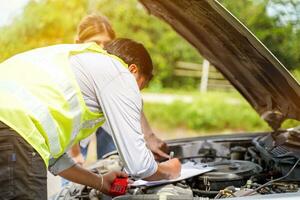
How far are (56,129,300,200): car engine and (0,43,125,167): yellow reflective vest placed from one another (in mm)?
477

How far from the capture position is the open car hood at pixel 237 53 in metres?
2.64

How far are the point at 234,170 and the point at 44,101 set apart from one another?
4.20 ft

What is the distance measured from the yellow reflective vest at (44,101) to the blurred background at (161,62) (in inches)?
241

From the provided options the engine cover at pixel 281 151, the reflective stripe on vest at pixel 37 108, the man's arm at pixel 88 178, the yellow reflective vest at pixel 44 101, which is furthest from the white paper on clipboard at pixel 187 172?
the reflective stripe on vest at pixel 37 108

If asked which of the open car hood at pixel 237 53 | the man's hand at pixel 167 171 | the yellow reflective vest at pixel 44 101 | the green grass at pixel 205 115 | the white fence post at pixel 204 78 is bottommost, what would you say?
the man's hand at pixel 167 171

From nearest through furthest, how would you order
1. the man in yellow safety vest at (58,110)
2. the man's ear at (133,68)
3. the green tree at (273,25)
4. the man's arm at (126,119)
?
the man in yellow safety vest at (58,110) < the man's arm at (126,119) < the man's ear at (133,68) < the green tree at (273,25)

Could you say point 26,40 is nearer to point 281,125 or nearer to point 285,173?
point 281,125

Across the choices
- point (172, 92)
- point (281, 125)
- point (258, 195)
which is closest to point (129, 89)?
point (258, 195)

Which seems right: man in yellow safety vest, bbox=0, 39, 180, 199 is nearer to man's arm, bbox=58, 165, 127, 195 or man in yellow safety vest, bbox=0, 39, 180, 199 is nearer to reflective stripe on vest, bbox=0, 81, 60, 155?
reflective stripe on vest, bbox=0, 81, 60, 155

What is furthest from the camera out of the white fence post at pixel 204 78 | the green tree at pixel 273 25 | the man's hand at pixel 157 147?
the white fence post at pixel 204 78

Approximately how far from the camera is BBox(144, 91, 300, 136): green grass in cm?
1042

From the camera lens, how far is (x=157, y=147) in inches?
141

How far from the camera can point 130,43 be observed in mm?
2641

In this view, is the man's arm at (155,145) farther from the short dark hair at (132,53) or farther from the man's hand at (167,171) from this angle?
the short dark hair at (132,53)
